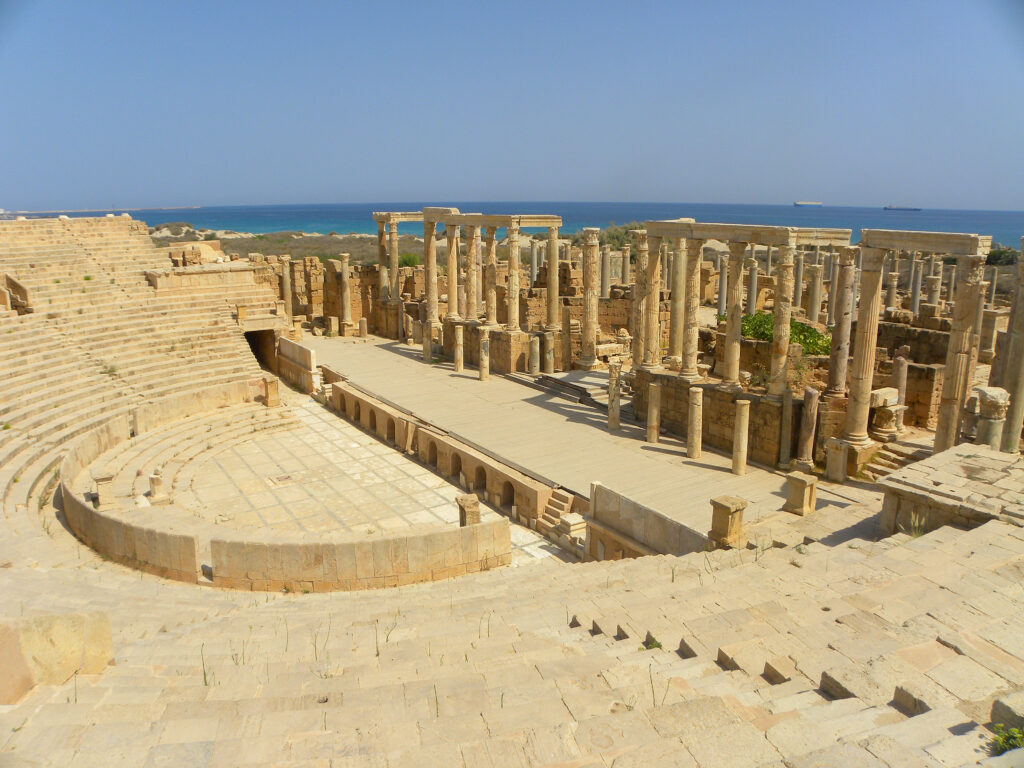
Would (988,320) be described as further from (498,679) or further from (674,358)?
(498,679)

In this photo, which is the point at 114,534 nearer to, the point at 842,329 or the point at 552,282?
the point at 842,329

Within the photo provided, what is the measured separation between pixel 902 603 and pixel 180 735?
6550 millimetres

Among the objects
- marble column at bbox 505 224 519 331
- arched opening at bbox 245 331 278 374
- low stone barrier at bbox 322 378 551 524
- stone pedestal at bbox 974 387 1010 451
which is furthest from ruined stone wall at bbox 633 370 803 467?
arched opening at bbox 245 331 278 374

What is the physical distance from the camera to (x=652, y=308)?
1989cm

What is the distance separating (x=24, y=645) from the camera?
6.30m

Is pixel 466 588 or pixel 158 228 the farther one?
pixel 158 228

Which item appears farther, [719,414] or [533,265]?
[533,265]

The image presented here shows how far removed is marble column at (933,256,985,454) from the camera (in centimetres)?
1316

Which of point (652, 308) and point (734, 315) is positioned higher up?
point (734, 315)

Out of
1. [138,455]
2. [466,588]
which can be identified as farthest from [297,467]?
[466,588]

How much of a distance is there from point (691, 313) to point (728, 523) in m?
8.14

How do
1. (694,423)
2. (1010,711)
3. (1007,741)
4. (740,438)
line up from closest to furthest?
(1007,741) < (1010,711) < (740,438) < (694,423)

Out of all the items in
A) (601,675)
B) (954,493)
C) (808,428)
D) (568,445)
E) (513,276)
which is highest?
(513,276)

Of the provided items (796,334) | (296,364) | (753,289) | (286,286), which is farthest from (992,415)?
(286,286)
